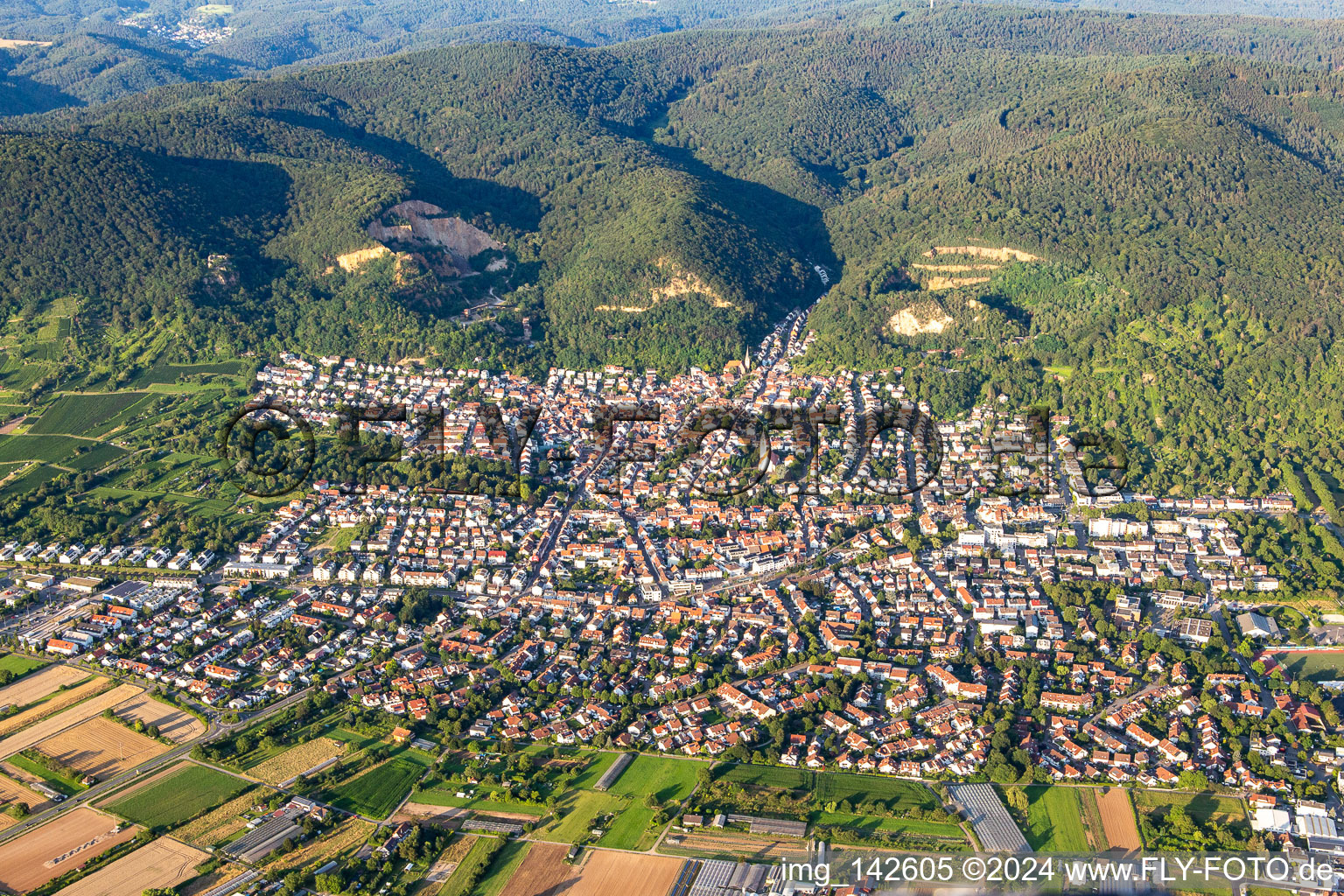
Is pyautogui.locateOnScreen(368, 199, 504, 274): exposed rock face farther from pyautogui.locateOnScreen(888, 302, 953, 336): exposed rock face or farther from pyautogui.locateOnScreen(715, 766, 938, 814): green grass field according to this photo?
pyautogui.locateOnScreen(715, 766, 938, 814): green grass field

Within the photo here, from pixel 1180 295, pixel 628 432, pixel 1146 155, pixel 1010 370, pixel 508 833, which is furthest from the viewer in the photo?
pixel 1146 155

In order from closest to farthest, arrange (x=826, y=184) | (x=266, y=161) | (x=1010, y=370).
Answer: (x=1010, y=370)
(x=266, y=161)
(x=826, y=184)

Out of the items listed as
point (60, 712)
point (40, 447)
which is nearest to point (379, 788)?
point (60, 712)

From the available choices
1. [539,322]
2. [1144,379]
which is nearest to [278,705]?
[539,322]

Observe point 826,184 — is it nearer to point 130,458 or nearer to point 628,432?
point 628,432

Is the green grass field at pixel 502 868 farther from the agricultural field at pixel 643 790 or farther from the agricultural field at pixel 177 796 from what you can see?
the agricultural field at pixel 177 796

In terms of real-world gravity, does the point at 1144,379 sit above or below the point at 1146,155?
below
